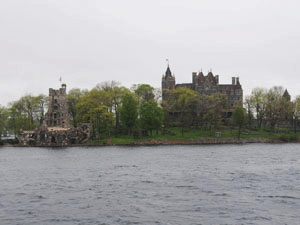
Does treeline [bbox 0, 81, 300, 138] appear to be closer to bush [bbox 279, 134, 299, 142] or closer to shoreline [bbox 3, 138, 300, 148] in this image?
shoreline [bbox 3, 138, 300, 148]

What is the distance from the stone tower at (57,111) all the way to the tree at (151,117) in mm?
31560

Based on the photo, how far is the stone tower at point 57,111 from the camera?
13800cm

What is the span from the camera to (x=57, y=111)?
138125 millimetres

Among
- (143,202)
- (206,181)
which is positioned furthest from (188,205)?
(206,181)

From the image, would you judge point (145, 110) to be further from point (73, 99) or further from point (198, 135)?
point (73, 99)

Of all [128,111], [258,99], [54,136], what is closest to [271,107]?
[258,99]

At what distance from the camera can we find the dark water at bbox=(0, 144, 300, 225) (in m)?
29.0

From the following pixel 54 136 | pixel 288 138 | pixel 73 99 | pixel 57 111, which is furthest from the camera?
pixel 73 99

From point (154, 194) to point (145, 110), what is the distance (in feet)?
289

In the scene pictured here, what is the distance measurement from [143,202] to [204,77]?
14883 centimetres

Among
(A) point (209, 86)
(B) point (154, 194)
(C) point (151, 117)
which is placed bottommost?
(B) point (154, 194)

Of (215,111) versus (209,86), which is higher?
(209,86)

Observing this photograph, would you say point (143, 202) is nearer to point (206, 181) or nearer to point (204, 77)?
point (206, 181)

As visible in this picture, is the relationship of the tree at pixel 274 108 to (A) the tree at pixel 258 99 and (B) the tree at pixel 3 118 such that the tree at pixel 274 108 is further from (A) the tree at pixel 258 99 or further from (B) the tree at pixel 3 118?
(B) the tree at pixel 3 118
